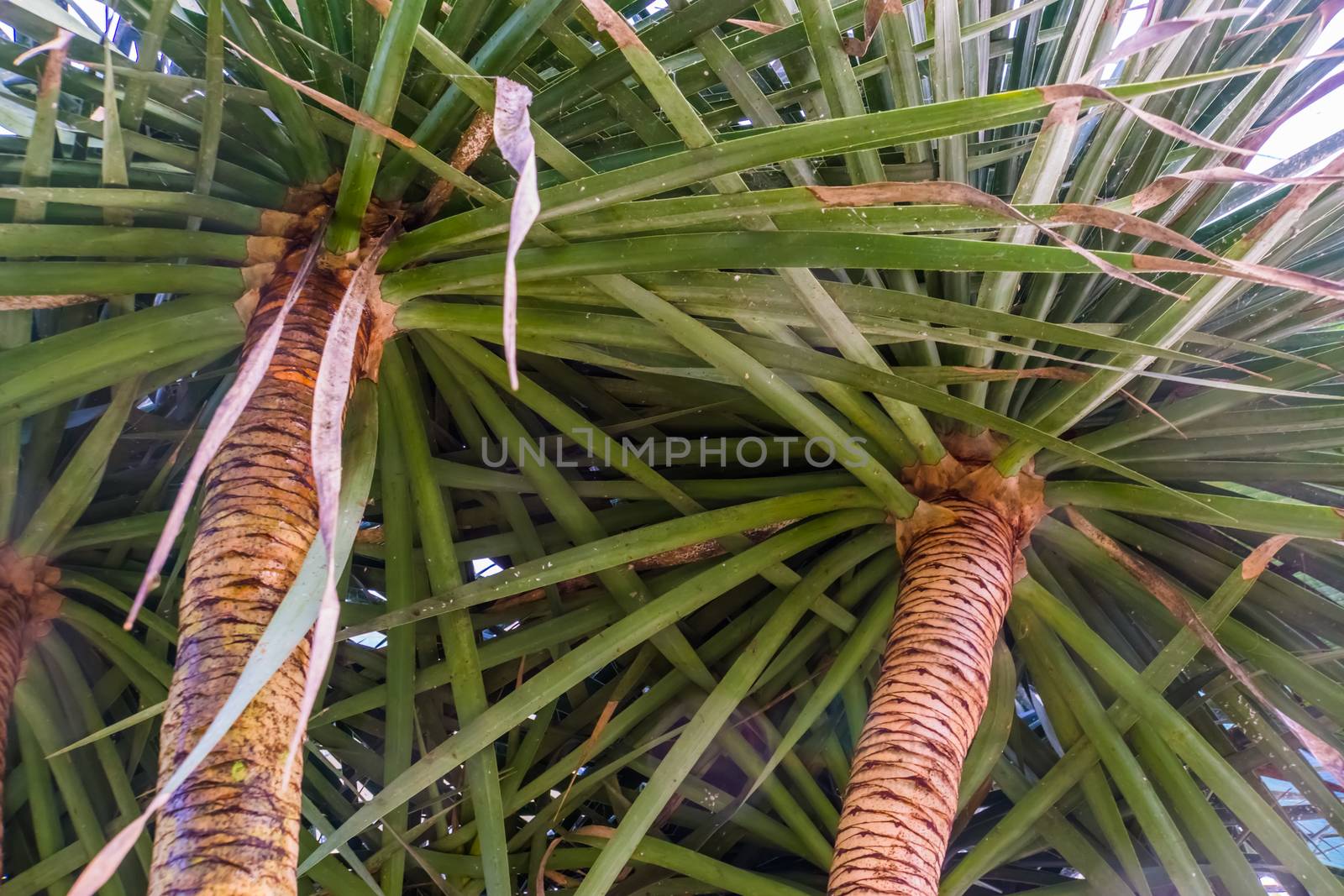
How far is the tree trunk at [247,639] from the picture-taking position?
58cm

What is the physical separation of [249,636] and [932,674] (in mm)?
573

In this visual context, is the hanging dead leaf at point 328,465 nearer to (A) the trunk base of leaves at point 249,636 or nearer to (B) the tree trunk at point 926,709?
(A) the trunk base of leaves at point 249,636

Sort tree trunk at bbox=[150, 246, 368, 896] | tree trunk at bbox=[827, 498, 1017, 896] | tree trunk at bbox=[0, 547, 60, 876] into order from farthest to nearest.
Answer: tree trunk at bbox=[0, 547, 60, 876] < tree trunk at bbox=[827, 498, 1017, 896] < tree trunk at bbox=[150, 246, 368, 896]

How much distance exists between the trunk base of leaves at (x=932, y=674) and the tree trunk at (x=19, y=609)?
33.9 inches

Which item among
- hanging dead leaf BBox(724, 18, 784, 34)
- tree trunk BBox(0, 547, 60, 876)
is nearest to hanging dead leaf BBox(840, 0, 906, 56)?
hanging dead leaf BBox(724, 18, 784, 34)

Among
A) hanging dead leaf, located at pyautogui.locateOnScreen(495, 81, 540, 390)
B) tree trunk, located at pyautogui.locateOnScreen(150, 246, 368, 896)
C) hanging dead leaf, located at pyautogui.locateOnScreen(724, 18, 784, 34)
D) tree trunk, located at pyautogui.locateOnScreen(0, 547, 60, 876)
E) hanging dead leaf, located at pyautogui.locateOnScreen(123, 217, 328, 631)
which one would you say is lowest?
tree trunk, located at pyautogui.locateOnScreen(0, 547, 60, 876)

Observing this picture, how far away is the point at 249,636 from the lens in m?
0.66

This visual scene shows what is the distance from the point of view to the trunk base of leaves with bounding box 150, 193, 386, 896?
584 millimetres

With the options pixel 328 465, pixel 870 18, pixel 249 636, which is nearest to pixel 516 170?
pixel 328 465

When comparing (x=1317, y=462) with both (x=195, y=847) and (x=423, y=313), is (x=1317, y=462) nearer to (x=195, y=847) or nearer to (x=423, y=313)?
(x=423, y=313)

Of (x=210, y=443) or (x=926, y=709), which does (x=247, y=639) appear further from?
(x=926, y=709)

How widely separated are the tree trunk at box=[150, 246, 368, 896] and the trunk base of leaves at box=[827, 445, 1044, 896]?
45 cm

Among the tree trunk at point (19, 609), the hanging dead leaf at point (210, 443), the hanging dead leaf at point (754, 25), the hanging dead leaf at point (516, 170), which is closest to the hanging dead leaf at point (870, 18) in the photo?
the hanging dead leaf at point (754, 25)

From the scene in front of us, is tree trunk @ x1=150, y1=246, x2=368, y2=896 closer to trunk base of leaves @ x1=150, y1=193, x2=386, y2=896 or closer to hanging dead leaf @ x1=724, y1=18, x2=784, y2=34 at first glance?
trunk base of leaves @ x1=150, y1=193, x2=386, y2=896
